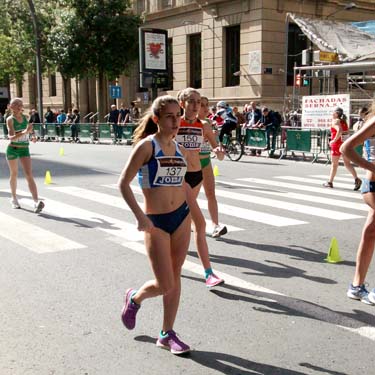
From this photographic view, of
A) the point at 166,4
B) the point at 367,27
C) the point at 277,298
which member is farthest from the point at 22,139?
the point at 166,4

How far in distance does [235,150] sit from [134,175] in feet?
49.6

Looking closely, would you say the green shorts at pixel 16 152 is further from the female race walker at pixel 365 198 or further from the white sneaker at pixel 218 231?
the female race walker at pixel 365 198

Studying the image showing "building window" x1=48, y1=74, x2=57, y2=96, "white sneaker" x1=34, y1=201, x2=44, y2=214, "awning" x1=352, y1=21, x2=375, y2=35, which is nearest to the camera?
"white sneaker" x1=34, y1=201, x2=44, y2=214

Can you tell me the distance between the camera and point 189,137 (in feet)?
20.1

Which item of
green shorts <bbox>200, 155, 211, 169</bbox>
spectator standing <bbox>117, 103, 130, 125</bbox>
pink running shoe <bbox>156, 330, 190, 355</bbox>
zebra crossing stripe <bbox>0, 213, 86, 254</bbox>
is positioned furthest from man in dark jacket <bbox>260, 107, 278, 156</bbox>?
pink running shoe <bbox>156, 330, 190, 355</bbox>

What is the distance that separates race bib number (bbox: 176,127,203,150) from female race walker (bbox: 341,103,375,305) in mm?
1941

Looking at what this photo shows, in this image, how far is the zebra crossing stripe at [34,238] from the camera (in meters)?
6.90

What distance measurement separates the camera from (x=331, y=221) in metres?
8.48

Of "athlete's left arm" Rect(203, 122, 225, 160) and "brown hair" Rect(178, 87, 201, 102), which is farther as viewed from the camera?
"athlete's left arm" Rect(203, 122, 225, 160)

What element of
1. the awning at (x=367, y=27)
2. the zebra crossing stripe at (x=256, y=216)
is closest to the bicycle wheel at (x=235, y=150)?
the zebra crossing stripe at (x=256, y=216)

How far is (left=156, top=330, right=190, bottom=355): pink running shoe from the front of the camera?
3857 millimetres

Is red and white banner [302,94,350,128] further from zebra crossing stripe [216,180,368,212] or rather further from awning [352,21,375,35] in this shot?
awning [352,21,375,35]

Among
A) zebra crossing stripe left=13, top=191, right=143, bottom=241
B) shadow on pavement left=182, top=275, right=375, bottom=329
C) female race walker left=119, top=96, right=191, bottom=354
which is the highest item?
female race walker left=119, top=96, right=191, bottom=354

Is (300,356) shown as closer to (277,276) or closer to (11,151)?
→ (277,276)
